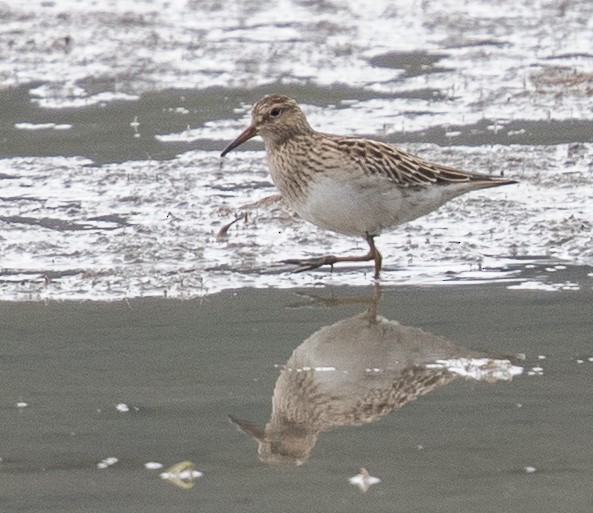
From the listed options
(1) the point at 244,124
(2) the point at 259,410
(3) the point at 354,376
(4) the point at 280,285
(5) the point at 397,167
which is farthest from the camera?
(1) the point at 244,124

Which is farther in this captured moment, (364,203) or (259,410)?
(364,203)

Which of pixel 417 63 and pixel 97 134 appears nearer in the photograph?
pixel 97 134

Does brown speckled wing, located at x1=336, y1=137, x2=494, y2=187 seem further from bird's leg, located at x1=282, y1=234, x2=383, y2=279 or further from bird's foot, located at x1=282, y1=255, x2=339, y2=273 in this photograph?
bird's foot, located at x1=282, y1=255, x2=339, y2=273

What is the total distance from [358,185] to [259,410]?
2448 millimetres

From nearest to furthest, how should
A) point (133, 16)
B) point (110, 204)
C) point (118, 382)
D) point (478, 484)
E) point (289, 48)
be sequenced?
point (478, 484), point (118, 382), point (110, 204), point (289, 48), point (133, 16)

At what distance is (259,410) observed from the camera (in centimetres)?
727

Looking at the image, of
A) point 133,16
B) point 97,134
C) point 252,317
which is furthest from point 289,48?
point 252,317

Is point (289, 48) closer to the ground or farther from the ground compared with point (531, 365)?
farther from the ground

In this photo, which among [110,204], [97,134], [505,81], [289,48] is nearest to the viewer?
[110,204]

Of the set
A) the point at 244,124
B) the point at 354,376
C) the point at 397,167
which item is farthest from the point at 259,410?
the point at 244,124

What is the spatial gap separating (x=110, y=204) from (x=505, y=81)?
16.1 feet

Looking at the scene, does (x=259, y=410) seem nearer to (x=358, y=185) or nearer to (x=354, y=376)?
(x=354, y=376)

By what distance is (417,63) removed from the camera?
15531mm

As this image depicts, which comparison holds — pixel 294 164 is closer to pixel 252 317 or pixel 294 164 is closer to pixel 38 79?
pixel 252 317
